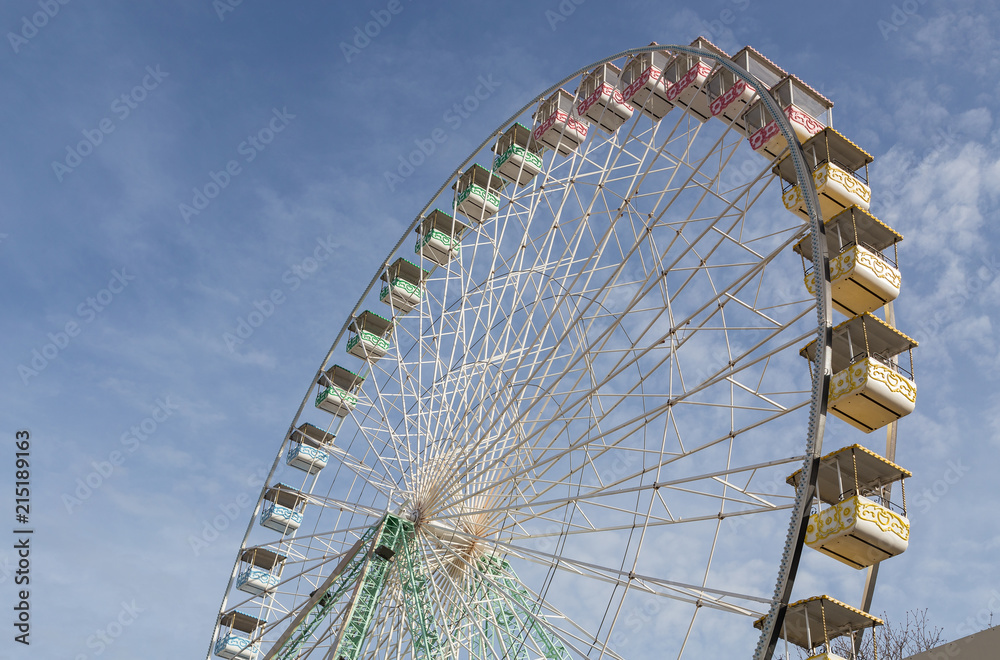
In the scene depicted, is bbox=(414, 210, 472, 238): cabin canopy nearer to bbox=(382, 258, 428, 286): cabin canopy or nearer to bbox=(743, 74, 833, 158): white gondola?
bbox=(382, 258, 428, 286): cabin canopy

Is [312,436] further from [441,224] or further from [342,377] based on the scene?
[441,224]

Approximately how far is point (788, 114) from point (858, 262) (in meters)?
3.88

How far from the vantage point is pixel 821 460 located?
13070 mm

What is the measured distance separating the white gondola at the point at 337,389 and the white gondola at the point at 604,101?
35.5 ft

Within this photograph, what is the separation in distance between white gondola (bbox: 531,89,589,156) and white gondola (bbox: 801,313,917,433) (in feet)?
39.5

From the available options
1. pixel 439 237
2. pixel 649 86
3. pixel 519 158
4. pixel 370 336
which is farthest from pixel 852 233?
pixel 370 336

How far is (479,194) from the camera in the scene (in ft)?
86.8

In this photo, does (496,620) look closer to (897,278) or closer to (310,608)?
(310,608)

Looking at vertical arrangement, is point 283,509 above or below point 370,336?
below

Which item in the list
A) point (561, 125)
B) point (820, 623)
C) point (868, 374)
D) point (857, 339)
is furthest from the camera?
point (561, 125)

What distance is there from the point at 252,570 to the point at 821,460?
62.8 feet

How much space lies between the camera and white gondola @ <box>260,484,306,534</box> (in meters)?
27.5

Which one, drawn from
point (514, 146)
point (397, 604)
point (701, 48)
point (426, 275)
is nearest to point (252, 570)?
point (397, 604)

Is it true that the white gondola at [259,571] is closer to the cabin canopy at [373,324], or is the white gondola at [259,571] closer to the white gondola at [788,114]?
the cabin canopy at [373,324]
